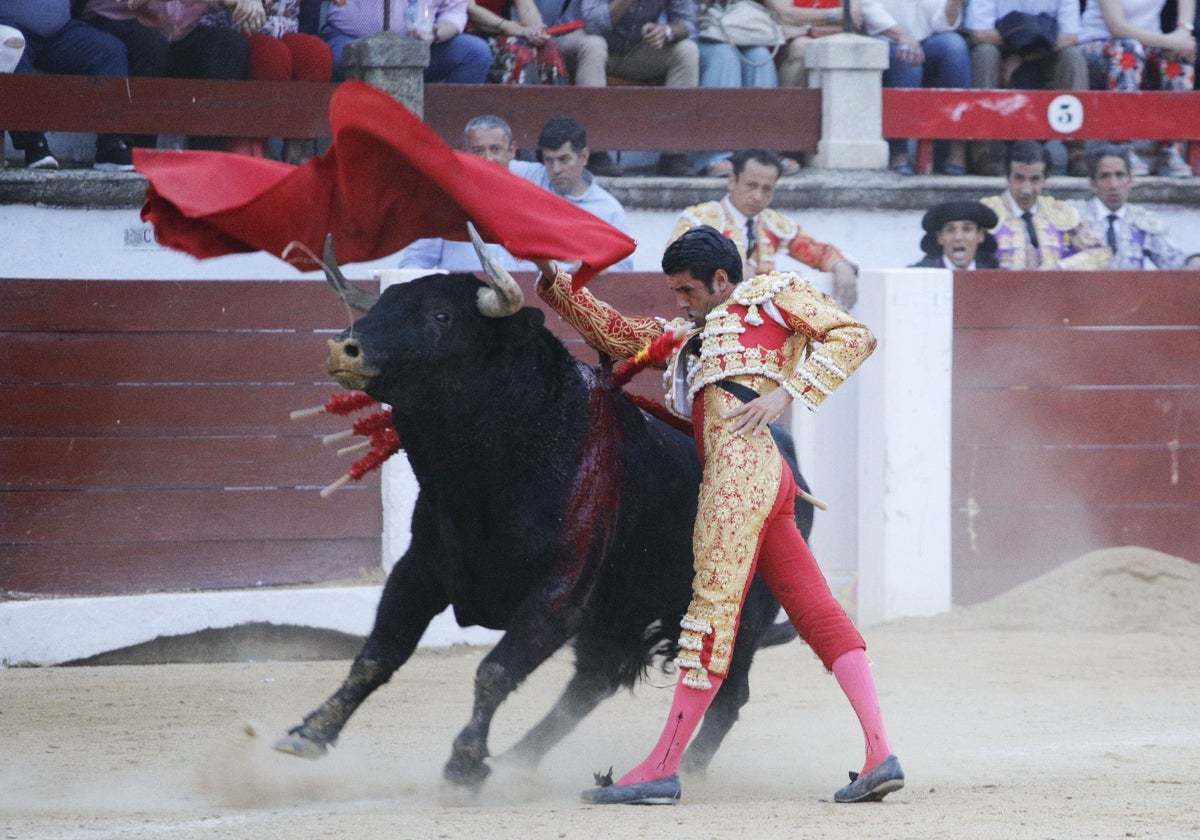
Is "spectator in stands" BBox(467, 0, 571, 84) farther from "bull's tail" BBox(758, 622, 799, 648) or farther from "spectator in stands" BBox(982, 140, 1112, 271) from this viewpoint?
"bull's tail" BBox(758, 622, 799, 648)

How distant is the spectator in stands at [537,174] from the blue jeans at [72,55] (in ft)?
5.37

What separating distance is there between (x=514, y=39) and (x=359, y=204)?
4068mm

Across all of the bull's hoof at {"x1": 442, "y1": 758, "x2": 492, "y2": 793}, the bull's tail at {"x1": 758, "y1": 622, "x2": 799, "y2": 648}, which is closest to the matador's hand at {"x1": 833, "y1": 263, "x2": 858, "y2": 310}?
the bull's tail at {"x1": 758, "y1": 622, "x2": 799, "y2": 648}

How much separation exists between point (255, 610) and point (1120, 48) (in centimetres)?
532

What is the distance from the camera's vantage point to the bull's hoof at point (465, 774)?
3.48 meters

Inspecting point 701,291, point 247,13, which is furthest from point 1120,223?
point 701,291

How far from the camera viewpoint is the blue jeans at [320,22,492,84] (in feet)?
24.0

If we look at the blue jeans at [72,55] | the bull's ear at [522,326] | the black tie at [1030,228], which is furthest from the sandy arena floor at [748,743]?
the blue jeans at [72,55]

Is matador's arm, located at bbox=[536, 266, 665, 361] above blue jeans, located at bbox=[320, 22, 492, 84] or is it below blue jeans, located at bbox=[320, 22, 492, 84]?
below

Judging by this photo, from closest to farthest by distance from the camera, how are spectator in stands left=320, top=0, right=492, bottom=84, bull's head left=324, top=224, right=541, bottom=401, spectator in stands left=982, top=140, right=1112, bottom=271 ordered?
bull's head left=324, top=224, right=541, bottom=401 < spectator in stands left=982, top=140, right=1112, bottom=271 < spectator in stands left=320, top=0, right=492, bottom=84

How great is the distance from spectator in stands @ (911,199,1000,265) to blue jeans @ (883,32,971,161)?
1.76 metres

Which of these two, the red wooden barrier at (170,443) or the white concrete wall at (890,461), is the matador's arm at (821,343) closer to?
the red wooden barrier at (170,443)

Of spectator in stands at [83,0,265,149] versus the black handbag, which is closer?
spectator in stands at [83,0,265,149]

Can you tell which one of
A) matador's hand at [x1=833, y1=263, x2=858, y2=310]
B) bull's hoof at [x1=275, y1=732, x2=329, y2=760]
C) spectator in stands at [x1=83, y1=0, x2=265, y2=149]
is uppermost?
spectator in stands at [x1=83, y1=0, x2=265, y2=149]
